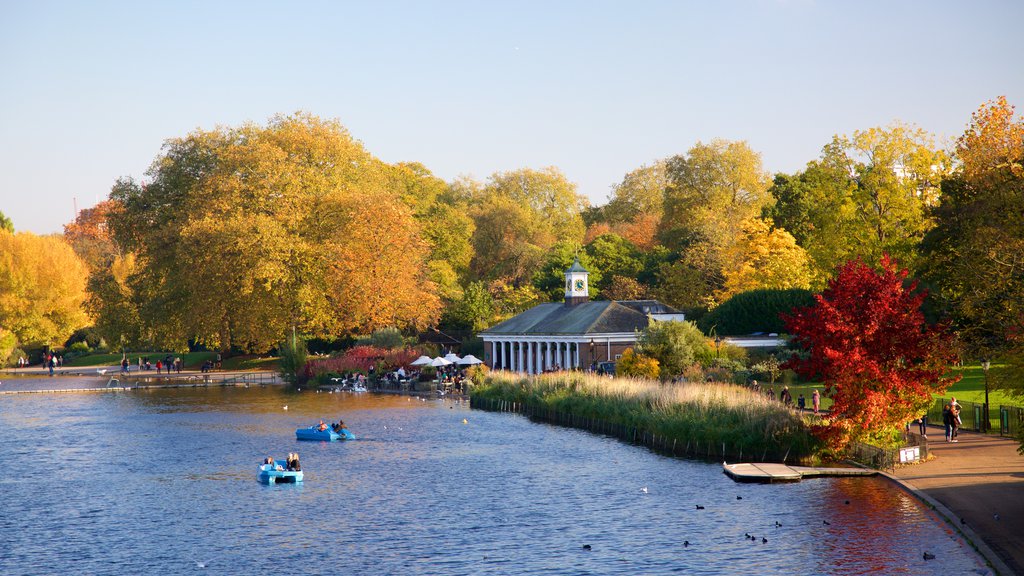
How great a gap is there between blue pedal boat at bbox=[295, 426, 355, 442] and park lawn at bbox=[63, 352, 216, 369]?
72.3m

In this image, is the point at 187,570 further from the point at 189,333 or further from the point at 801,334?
the point at 189,333

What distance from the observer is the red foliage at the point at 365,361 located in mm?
94800

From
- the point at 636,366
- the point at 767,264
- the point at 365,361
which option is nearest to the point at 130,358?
the point at 365,361

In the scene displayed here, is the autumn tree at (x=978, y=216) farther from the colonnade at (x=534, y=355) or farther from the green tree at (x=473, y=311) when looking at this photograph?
the green tree at (x=473, y=311)

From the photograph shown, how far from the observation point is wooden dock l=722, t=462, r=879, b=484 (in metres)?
41.0

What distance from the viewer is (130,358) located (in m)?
135

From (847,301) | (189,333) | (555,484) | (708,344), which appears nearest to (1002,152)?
(708,344)

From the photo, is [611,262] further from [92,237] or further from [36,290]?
[92,237]

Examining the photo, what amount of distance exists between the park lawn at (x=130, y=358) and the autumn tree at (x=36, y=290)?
3996 mm

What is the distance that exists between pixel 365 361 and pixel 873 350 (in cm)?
6089

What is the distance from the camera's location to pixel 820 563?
95.0 feet

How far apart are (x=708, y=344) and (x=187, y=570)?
47251 millimetres

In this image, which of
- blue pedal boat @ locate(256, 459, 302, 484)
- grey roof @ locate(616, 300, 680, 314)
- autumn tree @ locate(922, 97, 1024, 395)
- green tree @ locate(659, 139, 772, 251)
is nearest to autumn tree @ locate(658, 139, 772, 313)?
green tree @ locate(659, 139, 772, 251)

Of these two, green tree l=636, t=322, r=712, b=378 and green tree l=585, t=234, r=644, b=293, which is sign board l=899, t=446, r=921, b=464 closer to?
green tree l=636, t=322, r=712, b=378
